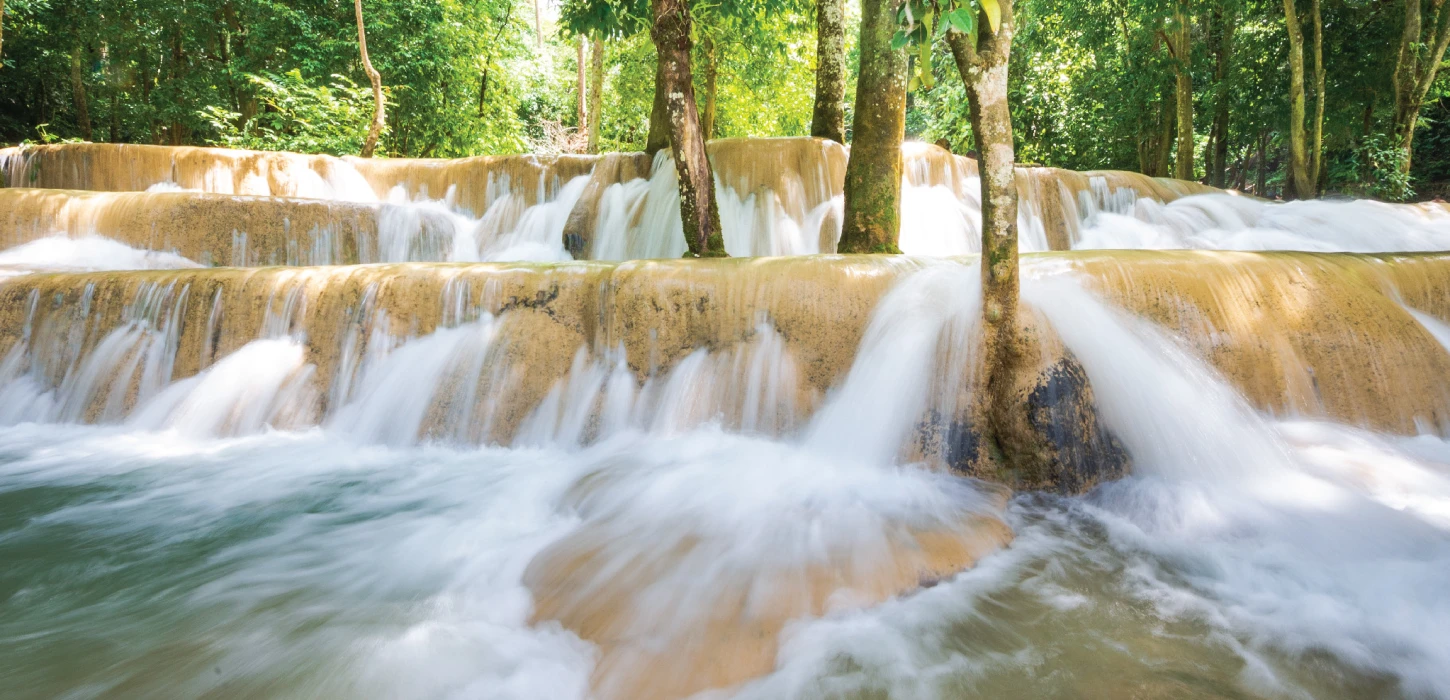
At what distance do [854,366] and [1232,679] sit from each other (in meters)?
2.39

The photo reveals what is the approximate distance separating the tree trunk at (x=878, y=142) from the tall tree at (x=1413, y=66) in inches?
379

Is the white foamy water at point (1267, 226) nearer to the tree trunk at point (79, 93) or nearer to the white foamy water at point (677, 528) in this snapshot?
the white foamy water at point (677, 528)

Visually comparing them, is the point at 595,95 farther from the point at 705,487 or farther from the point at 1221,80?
the point at 705,487

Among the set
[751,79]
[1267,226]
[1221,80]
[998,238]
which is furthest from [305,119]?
[1221,80]

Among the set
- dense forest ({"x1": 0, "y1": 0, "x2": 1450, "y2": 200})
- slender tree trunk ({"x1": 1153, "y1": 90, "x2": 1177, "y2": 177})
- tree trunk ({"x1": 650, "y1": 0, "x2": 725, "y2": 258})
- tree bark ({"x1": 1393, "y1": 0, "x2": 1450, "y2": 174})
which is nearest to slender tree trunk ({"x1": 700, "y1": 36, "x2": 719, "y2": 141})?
dense forest ({"x1": 0, "y1": 0, "x2": 1450, "y2": 200})

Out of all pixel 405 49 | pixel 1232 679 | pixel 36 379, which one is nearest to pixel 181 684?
pixel 1232 679

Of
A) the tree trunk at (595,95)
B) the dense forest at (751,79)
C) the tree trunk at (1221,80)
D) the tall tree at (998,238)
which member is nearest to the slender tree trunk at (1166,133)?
the dense forest at (751,79)

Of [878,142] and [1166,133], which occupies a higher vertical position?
[1166,133]

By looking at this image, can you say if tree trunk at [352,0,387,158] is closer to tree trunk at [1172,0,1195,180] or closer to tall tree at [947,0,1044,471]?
tall tree at [947,0,1044,471]

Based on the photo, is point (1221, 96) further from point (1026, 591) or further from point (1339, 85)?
point (1026, 591)

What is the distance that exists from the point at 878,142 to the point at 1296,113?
9270 mm

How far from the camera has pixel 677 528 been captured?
2.95 m

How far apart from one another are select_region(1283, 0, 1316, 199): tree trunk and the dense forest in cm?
3

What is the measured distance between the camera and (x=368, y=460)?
421 centimetres
